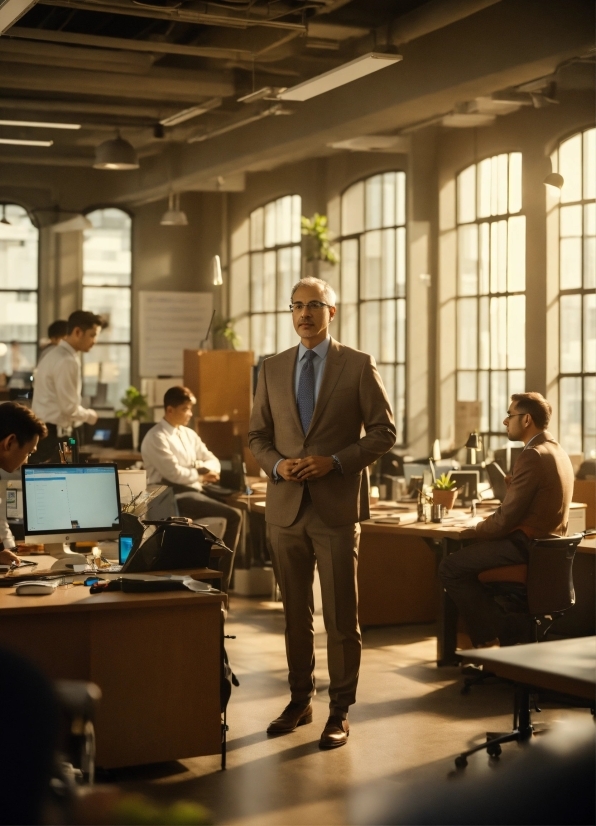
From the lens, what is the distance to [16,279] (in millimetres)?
15078

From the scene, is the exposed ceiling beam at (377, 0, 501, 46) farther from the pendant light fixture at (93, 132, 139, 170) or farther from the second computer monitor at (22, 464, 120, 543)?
the second computer monitor at (22, 464, 120, 543)

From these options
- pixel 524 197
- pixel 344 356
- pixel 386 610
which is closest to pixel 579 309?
pixel 524 197

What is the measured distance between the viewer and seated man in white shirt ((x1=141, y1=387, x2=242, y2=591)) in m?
7.89

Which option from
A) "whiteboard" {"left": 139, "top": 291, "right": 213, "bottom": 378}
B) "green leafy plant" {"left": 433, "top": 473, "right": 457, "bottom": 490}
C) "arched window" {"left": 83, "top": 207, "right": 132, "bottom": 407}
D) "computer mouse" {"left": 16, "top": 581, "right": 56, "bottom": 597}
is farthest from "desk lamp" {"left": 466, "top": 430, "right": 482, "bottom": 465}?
"arched window" {"left": 83, "top": 207, "right": 132, "bottom": 407}

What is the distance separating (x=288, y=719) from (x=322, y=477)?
1111 millimetres

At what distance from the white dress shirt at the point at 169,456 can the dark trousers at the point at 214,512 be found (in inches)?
4.5

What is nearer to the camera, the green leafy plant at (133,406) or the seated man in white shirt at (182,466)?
the seated man in white shirt at (182,466)

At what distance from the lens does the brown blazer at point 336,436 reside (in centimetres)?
478

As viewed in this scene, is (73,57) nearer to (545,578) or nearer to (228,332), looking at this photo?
(228,332)

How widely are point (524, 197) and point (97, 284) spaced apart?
6.96 metres

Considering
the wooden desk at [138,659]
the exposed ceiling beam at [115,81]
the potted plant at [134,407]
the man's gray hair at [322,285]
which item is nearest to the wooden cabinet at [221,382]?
the potted plant at [134,407]

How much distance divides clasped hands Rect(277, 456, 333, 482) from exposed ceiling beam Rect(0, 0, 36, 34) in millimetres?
2985

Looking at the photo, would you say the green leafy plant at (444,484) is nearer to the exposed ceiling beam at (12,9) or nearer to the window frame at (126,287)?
the exposed ceiling beam at (12,9)

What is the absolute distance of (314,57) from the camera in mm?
9336
